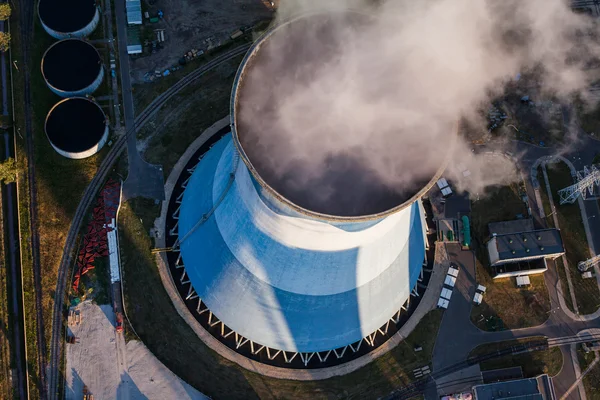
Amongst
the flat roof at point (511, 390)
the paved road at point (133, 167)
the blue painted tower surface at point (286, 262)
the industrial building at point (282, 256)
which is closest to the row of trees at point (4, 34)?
the paved road at point (133, 167)

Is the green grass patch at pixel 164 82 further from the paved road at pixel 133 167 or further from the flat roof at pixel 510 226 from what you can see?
the flat roof at pixel 510 226

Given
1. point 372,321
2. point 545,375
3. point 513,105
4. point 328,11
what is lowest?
point 545,375

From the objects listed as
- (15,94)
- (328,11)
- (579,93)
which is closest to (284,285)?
(328,11)

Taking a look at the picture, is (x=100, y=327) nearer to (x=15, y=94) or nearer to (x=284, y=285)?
(x=284, y=285)

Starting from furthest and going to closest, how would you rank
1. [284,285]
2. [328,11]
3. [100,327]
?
[100,327]
[284,285]
[328,11]

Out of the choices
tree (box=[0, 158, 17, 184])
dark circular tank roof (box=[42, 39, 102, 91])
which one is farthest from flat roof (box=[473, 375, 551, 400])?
tree (box=[0, 158, 17, 184])

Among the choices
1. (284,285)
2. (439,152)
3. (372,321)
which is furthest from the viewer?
(372,321)

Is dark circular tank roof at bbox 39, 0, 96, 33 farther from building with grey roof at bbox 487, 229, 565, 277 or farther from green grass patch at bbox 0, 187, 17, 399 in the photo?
building with grey roof at bbox 487, 229, 565, 277
